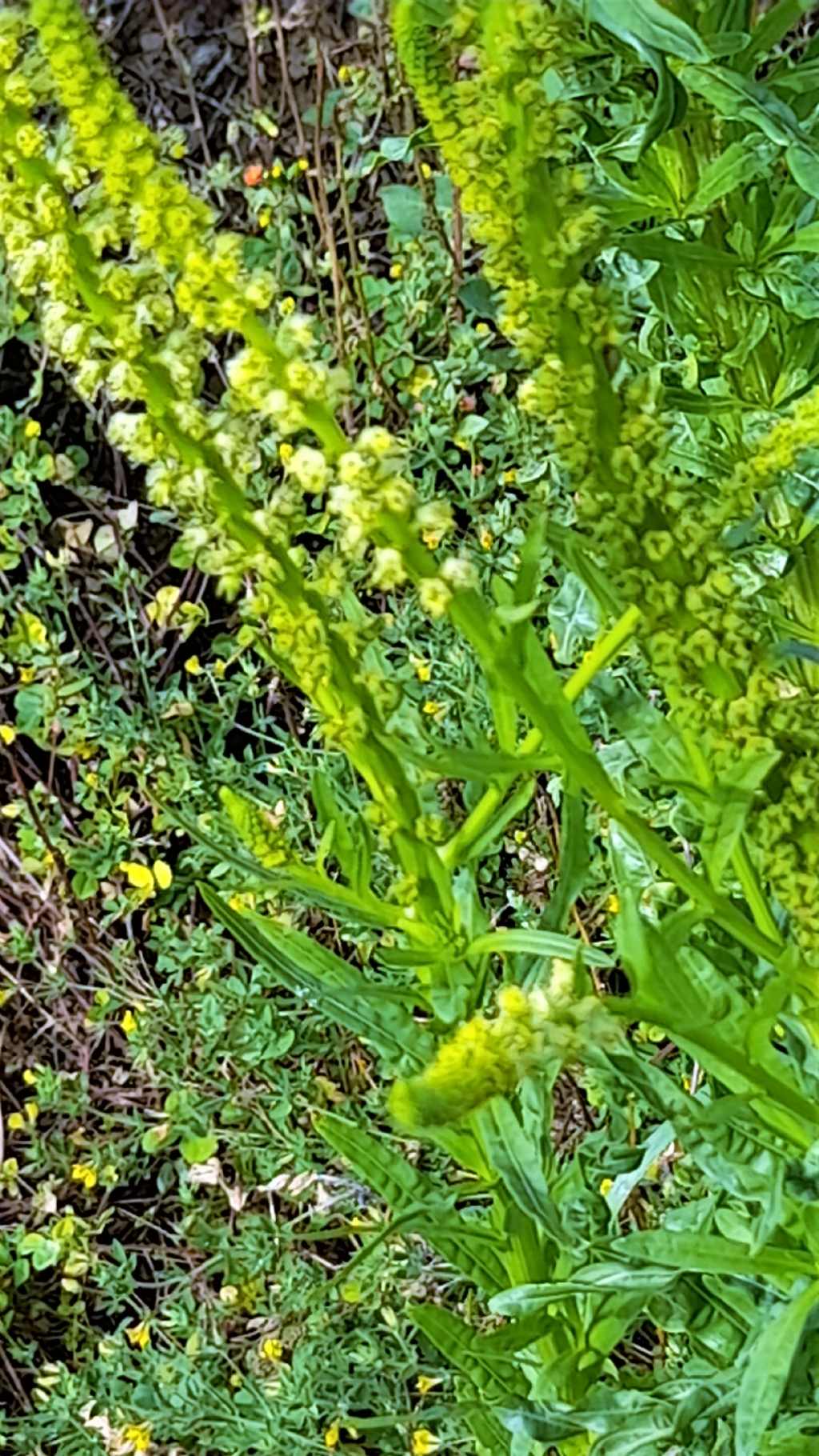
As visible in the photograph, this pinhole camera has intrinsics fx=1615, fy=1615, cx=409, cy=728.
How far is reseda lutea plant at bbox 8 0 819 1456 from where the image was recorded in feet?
1.77

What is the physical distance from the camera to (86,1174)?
168 centimetres

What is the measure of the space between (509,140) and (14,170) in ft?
0.62

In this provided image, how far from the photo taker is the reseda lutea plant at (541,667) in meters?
0.54

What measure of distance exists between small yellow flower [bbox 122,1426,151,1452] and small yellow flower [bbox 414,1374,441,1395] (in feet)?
0.81

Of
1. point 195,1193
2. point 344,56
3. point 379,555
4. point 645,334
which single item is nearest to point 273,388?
point 379,555

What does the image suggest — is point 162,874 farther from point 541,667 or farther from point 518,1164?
point 541,667

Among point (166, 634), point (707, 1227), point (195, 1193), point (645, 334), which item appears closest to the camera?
point (707, 1227)

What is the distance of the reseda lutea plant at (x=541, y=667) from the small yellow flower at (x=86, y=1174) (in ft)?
2.93

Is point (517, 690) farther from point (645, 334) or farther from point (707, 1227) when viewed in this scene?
point (645, 334)

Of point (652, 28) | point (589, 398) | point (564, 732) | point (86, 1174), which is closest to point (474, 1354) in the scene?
point (564, 732)

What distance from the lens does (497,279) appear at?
537 millimetres

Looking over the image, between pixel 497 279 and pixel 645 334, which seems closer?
pixel 497 279

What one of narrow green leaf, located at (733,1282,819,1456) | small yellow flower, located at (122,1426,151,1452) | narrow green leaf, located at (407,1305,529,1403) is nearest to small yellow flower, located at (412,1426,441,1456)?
small yellow flower, located at (122,1426,151,1452)

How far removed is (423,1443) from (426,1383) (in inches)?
2.0
